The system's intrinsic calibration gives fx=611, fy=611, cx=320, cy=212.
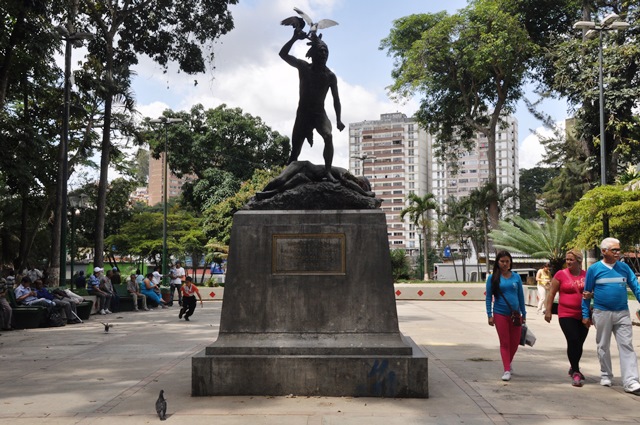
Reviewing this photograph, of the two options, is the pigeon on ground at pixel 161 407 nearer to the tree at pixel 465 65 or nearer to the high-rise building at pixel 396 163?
the tree at pixel 465 65

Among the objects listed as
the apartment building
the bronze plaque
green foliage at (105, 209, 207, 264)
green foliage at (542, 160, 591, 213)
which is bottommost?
the bronze plaque

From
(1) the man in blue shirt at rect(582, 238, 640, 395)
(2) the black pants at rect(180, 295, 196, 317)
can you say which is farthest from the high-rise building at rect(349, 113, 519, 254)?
(1) the man in blue shirt at rect(582, 238, 640, 395)

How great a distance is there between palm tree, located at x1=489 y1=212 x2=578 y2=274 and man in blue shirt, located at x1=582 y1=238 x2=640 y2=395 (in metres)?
19.3

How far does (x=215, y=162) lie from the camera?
140 feet

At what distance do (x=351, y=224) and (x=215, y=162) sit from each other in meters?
36.6

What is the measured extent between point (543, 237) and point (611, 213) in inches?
432

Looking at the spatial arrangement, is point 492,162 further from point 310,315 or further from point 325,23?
point 310,315

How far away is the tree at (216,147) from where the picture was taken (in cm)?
4169

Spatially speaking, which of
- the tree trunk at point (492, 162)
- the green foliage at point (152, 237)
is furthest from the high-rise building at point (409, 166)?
the tree trunk at point (492, 162)

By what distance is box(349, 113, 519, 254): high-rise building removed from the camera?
123 meters

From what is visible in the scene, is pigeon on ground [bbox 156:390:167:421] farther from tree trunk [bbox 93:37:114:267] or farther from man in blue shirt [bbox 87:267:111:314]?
tree trunk [bbox 93:37:114:267]

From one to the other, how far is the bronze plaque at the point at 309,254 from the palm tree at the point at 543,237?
2056 centimetres

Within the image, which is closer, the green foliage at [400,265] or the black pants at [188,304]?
the black pants at [188,304]

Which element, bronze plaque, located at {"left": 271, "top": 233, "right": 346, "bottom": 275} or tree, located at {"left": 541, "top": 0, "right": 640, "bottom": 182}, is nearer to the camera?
bronze plaque, located at {"left": 271, "top": 233, "right": 346, "bottom": 275}
